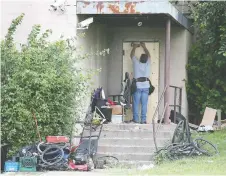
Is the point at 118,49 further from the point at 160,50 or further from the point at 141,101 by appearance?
the point at 141,101

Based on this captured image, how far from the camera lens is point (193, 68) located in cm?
1606

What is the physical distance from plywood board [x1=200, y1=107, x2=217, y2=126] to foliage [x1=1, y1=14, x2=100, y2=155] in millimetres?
5287

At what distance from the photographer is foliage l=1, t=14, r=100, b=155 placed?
35.4ft

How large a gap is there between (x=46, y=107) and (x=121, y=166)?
6.51 ft

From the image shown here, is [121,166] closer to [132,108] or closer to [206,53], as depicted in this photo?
[132,108]

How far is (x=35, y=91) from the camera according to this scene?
429 inches

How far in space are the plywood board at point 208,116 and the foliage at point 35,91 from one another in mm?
5287

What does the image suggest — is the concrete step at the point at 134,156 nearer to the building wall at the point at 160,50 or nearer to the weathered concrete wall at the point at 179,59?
the building wall at the point at 160,50

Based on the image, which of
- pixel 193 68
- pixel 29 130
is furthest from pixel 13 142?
pixel 193 68

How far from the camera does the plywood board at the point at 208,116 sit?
50.6 ft

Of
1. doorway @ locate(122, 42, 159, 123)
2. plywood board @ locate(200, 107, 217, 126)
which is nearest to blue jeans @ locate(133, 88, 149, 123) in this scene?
doorway @ locate(122, 42, 159, 123)

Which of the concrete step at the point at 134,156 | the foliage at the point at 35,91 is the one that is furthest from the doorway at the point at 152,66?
the foliage at the point at 35,91

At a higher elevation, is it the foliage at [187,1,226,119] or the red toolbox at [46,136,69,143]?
the foliage at [187,1,226,119]

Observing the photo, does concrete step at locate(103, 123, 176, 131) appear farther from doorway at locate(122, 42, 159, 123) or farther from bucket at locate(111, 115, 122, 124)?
doorway at locate(122, 42, 159, 123)
